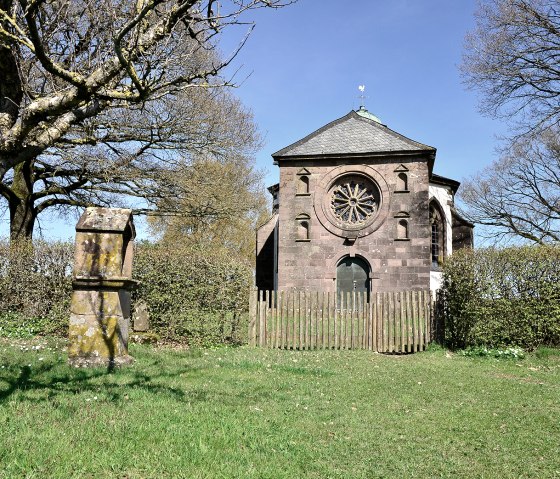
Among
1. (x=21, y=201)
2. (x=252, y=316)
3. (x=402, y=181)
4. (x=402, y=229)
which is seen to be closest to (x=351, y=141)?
(x=402, y=181)

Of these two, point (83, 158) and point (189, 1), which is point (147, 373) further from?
point (83, 158)

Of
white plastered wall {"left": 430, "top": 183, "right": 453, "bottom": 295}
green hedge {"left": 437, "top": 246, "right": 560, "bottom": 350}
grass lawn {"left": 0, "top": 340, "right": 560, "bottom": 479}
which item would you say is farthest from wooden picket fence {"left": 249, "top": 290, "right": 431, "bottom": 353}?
white plastered wall {"left": 430, "top": 183, "right": 453, "bottom": 295}

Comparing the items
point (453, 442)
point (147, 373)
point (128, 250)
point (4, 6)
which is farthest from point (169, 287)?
point (453, 442)

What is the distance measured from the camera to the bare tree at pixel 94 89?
4.93m

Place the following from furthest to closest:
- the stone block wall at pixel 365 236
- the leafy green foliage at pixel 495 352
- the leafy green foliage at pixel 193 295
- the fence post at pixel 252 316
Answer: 1. the stone block wall at pixel 365 236
2. the fence post at pixel 252 316
3. the leafy green foliage at pixel 193 295
4. the leafy green foliage at pixel 495 352

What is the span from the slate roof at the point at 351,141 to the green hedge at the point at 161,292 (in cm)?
1130

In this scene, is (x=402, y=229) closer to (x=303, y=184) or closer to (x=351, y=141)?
(x=351, y=141)

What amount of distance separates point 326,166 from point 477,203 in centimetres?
1742

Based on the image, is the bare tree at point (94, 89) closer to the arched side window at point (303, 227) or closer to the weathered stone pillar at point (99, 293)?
the weathered stone pillar at point (99, 293)

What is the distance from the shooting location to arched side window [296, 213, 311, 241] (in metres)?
22.2

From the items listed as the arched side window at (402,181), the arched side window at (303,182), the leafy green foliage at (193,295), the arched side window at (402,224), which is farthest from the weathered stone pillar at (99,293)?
the arched side window at (402,181)

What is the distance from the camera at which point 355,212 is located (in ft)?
73.0

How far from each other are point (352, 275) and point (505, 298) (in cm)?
990

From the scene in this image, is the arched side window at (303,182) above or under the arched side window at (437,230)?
above
